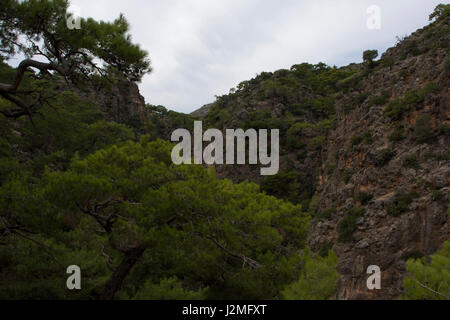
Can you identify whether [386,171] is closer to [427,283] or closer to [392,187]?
[392,187]

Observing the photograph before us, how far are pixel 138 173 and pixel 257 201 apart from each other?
291 cm

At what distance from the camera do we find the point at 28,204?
6.21m

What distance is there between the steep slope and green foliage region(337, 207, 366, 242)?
0.19 ft

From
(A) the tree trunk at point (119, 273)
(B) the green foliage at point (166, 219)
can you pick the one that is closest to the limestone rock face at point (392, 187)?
(B) the green foliage at point (166, 219)

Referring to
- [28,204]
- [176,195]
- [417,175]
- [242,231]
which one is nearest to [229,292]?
[242,231]

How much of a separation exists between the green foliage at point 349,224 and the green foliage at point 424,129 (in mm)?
5142

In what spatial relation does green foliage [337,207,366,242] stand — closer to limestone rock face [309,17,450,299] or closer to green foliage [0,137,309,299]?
limestone rock face [309,17,450,299]

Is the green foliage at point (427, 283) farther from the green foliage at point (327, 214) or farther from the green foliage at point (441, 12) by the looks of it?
the green foliage at point (441, 12)

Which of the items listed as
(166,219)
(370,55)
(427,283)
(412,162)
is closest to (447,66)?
(412,162)

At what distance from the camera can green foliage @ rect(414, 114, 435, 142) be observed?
1900 cm

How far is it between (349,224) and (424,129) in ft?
22.0

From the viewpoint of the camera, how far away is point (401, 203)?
17.2 metres

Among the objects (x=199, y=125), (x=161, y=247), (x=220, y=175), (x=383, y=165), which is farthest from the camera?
(x=199, y=125)
